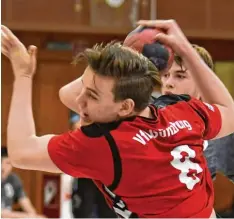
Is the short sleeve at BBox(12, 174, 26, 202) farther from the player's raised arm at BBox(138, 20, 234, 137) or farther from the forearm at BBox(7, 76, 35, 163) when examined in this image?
the forearm at BBox(7, 76, 35, 163)

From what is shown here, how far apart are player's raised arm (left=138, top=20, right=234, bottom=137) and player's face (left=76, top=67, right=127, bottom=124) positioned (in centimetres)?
23

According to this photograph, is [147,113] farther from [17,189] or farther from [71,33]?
[71,33]

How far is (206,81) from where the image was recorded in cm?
158

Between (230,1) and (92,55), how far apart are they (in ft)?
14.6

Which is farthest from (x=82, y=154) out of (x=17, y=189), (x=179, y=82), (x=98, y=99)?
(x=17, y=189)

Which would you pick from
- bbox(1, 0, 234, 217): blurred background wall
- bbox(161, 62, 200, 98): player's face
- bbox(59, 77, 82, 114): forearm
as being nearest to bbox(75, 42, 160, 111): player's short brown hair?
bbox(59, 77, 82, 114): forearm

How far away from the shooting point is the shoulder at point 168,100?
159cm

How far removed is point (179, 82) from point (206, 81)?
404 mm

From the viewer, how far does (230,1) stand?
18.5 feet

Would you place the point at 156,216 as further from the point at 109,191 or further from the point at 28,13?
the point at 28,13

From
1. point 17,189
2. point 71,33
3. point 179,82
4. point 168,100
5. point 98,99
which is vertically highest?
point 98,99

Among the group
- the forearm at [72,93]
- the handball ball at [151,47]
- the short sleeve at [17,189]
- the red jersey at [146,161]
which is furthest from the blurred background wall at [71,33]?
the red jersey at [146,161]

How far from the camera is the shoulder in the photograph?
1.59 meters

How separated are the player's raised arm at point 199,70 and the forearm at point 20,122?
0.37 m
